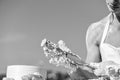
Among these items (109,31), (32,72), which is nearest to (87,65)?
(32,72)

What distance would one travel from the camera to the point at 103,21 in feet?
3.84

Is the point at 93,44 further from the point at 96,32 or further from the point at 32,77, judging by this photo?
the point at 32,77

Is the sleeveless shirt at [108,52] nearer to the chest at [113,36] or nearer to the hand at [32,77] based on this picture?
the chest at [113,36]

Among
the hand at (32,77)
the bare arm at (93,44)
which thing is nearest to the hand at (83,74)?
the hand at (32,77)

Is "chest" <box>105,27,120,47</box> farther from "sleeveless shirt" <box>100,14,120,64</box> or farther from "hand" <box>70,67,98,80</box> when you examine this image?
"hand" <box>70,67,98,80</box>

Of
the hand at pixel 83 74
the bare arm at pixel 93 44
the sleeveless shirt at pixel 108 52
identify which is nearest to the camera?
the hand at pixel 83 74

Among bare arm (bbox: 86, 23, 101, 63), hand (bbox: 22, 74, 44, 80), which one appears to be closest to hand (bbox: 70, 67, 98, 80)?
hand (bbox: 22, 74, 44, 80)

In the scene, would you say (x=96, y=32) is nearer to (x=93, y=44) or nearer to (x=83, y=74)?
(x=93, y=44)

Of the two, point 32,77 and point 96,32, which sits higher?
point 96,32

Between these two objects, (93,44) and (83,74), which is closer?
(83,74)

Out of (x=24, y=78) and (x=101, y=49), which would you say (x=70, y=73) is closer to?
(x=24, y=78)

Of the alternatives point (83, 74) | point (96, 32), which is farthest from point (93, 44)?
point (83, 74)

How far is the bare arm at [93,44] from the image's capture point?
3.78 feet

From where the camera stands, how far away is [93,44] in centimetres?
116
